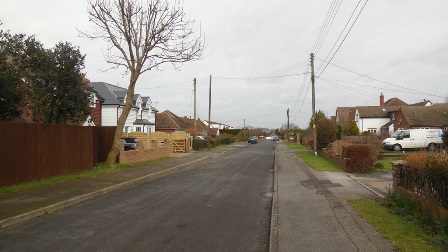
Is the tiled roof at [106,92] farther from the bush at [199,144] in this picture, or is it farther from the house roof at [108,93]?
the bush at [199,144]

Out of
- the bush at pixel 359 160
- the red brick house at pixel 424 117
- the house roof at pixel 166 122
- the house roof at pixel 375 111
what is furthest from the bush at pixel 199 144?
the house roof at pixel 375 111

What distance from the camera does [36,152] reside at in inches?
528

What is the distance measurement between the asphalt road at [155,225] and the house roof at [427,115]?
42.3 meters

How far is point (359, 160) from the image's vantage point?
61.2ft

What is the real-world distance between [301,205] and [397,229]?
3129mm

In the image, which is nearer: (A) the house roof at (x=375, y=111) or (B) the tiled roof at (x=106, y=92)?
(B) the tiled roof at (x=106, y=92)

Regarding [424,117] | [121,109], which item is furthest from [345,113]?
[121,109]

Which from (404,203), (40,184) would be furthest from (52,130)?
(404,203)

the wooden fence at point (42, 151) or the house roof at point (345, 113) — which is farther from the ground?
the house roof at point (345, 113)

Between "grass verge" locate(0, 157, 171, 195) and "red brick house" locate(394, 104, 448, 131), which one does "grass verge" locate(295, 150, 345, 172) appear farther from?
"red brick house" locate(394, 104, 448, 131)

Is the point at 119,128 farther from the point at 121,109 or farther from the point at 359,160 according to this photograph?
the point at 121,109

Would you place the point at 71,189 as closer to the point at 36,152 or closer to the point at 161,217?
the point at 36,152

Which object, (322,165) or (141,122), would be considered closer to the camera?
(322,165)

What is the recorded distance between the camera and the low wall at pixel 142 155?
21.1m
